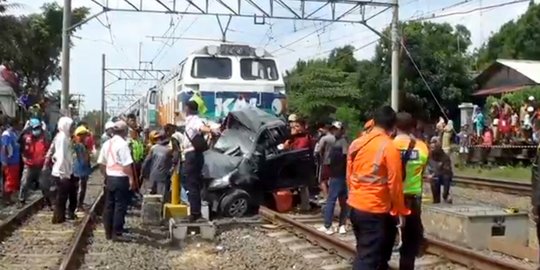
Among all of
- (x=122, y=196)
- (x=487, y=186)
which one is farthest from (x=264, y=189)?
A: (x=487, y=186)

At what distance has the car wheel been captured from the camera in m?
14.4

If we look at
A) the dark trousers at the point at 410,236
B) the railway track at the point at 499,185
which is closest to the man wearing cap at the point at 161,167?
the dark trousers at the point at 410,236

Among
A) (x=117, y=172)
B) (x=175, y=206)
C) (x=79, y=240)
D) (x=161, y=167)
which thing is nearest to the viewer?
(x=79, y=240)

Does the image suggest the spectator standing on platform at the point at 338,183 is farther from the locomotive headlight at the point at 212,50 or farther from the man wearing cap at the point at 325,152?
the locomotive headlight at the point at 212,50

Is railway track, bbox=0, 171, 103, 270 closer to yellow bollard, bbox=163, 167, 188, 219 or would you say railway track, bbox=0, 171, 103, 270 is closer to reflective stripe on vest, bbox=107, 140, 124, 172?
reflective stripe on vest, bbox=107, 140, 124, 172

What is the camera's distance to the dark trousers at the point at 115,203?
11615 millimetres

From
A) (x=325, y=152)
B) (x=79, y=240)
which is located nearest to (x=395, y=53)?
(x=325, y=152)

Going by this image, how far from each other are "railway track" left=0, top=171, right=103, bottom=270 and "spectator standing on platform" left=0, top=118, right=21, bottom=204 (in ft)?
2.34

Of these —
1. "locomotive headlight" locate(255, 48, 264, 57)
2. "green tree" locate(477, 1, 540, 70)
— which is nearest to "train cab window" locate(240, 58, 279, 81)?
"locomotive headlight" locate(255, 48, 264, 57)

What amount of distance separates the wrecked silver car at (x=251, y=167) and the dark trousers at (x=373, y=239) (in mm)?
7662

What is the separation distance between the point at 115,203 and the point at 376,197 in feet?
19.4

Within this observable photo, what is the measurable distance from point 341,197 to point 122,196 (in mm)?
3247

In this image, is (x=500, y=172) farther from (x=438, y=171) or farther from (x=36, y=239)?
(x=36, y=239)

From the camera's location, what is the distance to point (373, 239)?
22.1 ft
